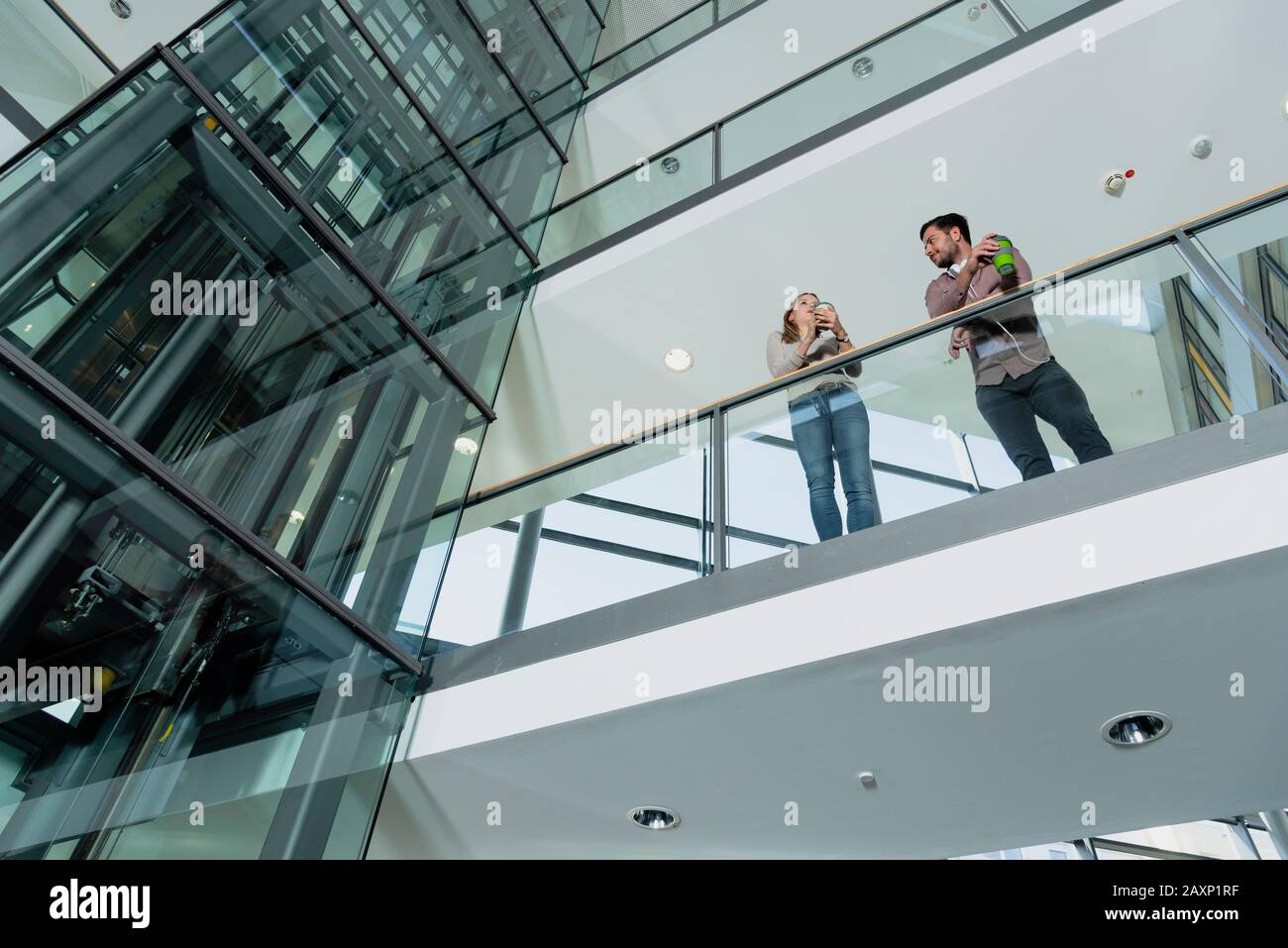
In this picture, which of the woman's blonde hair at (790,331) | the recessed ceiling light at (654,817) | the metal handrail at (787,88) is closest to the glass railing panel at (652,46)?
the metal handrail at (787,88)

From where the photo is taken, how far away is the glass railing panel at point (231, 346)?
2.74m

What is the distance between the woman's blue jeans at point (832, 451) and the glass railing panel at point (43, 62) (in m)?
2.97

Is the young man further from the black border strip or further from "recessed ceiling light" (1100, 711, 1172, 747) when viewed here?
the black border strip

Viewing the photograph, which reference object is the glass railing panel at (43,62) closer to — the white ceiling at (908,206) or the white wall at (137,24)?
the white wall at (137,24)

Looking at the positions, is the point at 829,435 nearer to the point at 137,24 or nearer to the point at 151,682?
the point at 151,682

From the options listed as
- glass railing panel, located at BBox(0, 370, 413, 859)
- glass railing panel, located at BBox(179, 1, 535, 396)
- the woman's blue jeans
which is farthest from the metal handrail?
glass railing panel, located at BBox(0, 370, 413, 859)

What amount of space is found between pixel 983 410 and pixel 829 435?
0.54m

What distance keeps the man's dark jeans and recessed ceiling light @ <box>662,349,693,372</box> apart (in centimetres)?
312

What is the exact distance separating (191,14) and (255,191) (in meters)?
3.92

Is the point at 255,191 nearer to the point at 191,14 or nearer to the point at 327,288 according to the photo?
the point at 327,288

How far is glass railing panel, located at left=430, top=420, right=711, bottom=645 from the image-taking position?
349 centimetres

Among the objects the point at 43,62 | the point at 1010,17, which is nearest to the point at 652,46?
the point at 1010,17

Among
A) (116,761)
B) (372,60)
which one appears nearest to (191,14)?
(372,60)

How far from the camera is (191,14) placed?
6336 mm
